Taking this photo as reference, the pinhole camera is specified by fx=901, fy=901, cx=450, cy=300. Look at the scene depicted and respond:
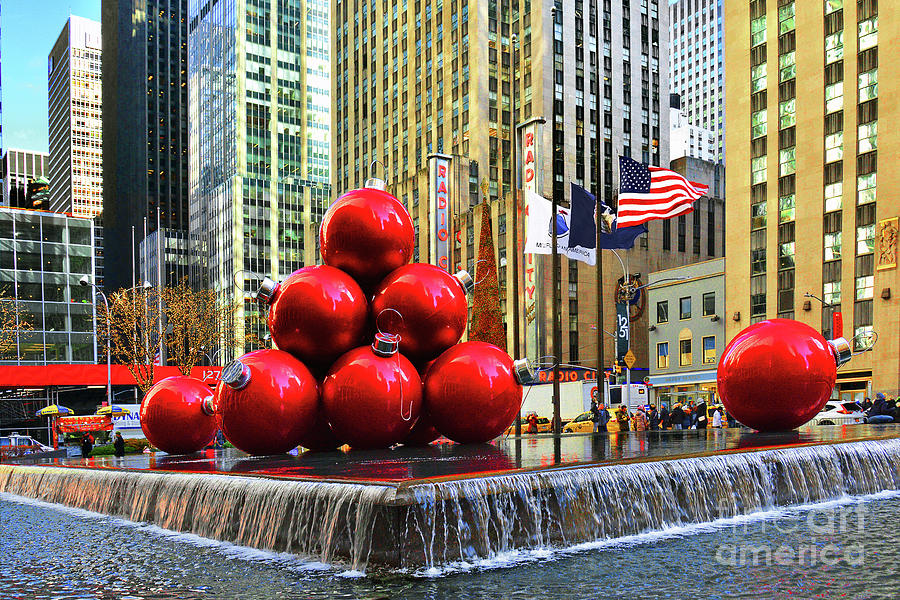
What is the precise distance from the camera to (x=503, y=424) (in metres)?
12.9

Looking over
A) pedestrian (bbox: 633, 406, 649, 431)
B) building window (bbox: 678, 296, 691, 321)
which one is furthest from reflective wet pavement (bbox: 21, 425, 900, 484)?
building window (bbox: 678, 296, 691, 321)

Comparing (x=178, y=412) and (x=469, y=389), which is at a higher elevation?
(x=469, y=389)

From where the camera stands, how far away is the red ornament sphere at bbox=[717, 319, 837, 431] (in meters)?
13.5

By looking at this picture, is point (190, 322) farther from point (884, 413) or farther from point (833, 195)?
point (884, 413)

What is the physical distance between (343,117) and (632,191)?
83.4m

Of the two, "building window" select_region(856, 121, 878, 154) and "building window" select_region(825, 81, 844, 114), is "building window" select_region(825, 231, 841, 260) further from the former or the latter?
"building window" select_region(825, 81, 844, 114)

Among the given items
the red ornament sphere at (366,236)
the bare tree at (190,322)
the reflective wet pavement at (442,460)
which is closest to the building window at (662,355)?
the bare tree at (190,322)

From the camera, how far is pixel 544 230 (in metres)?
30.1

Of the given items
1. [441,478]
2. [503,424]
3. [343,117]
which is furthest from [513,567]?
[343,117]

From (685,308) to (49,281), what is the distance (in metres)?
49.6

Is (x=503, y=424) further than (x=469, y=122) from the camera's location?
No

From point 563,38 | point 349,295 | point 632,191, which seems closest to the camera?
point 349,295

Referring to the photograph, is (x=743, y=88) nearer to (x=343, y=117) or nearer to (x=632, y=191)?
(x=632, y=191)

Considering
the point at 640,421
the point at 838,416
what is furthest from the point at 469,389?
the point at 838,416
